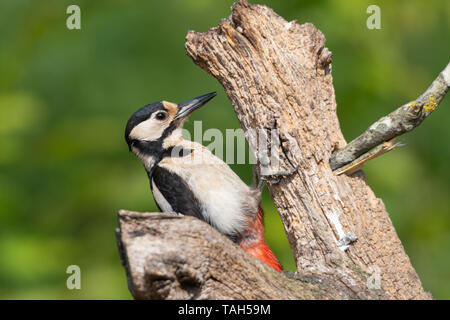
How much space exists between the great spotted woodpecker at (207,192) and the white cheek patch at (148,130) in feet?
0.04

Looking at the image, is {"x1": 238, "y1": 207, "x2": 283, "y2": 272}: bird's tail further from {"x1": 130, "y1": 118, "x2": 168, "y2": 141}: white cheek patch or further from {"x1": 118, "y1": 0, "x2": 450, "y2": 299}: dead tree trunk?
{"x1": 130, "y1": 118, "x2": 168, "y2": 141}: white cheek patch

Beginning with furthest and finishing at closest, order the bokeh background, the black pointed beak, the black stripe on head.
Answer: the bokeh background, the black pointed beak, the black stripe on head

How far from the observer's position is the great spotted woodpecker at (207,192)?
421cm

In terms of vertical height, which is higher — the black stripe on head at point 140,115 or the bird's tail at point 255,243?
the black stripe on head at point 140,115

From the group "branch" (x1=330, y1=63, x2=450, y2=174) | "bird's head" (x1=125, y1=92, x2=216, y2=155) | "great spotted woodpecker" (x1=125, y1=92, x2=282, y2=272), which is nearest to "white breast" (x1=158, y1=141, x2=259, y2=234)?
"great spotted woodpecker" (x1=125, y1=92, x2=282, y2=272)

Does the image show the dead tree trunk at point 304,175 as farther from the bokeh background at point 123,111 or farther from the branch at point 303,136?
the bokeh background at point 123,111

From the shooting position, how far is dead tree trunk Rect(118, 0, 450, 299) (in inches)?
121

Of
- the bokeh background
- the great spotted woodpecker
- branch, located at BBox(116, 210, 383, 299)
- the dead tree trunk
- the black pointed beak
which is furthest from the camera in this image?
the bokeh background

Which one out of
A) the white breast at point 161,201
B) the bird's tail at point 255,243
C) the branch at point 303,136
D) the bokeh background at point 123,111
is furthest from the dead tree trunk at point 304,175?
the bokeh background at point 123,111

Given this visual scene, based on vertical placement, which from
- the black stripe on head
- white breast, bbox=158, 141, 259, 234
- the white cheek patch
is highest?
the black stripe on head

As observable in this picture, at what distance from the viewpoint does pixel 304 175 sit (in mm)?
3480

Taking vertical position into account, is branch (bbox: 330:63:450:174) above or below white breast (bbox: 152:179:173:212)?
above

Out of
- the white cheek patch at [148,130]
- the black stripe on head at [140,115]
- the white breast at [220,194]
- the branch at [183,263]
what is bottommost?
the branch at [183,263]

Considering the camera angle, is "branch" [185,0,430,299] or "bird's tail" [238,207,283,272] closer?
"branch" [185,0,430,299]
